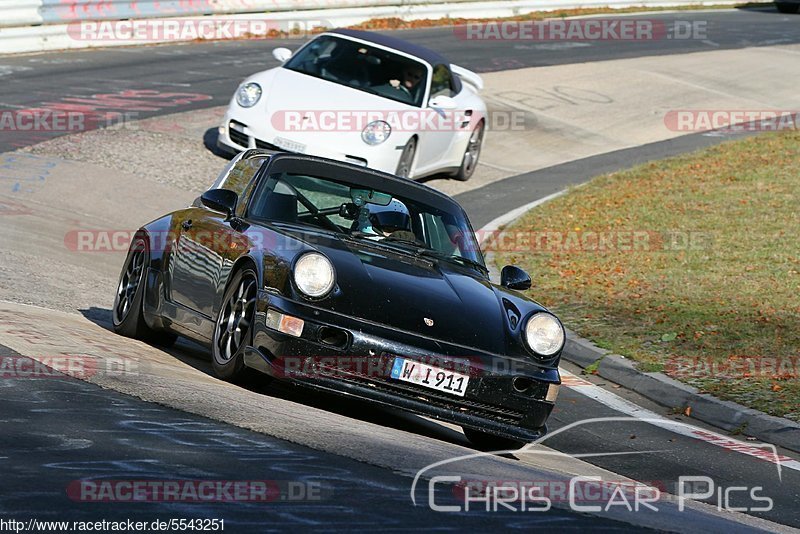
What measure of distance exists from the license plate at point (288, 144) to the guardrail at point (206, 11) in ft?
30.3

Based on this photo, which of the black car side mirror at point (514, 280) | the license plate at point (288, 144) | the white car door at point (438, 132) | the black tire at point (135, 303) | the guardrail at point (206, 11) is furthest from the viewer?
the guardrail at point (206, 11)

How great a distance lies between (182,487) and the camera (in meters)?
4.94

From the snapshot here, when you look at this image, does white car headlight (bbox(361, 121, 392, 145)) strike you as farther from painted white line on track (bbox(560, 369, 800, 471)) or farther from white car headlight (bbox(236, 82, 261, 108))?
painted white line on track (bbox(560, 369, 800, 471))

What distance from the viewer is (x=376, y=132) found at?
51.6 ft

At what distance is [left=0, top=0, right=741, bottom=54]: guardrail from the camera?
76.2ft

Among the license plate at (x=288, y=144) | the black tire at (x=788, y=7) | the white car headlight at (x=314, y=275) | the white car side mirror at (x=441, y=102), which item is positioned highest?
the black tire at (x=788, y=7)

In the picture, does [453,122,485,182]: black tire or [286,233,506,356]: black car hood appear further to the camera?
[453,122,485,182]: black tire

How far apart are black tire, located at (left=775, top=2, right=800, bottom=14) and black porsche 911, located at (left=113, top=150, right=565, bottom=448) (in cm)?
3620

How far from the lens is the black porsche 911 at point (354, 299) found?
23.3 feet

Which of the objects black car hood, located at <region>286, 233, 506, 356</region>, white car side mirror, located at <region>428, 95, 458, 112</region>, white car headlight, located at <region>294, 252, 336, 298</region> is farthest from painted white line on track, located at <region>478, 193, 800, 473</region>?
white car side mirror, located at <region>428, 95, 458, 112</region>

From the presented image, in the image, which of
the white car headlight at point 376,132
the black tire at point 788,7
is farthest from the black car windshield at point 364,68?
the black tire at point 788,7

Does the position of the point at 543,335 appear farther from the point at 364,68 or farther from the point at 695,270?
the point at 364,68

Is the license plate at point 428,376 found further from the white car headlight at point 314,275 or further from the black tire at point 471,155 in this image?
the black tire at point 471,155

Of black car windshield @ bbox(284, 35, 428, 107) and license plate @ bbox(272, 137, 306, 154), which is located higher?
black car windshield @ bbox(284, 35, 428, 107)
